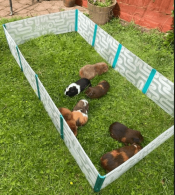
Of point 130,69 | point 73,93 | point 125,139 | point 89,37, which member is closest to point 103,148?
point 125,139

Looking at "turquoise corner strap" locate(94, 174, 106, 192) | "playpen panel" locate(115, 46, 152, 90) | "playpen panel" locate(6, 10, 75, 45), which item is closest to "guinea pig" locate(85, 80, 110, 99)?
"playpen panel" locate(115, 46, 152, 90)

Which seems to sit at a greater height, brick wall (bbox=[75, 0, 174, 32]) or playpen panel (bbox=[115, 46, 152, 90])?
brick wall (bbox=[75, 0, 174, 32])

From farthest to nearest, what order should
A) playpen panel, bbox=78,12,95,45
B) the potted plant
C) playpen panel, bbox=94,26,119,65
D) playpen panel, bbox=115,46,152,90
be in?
the potted plant
playpen panel, bbox=78,12,95,45
playpen panel, bbox=94,26,119,65
playpen panel, bbox=115,46,152,90

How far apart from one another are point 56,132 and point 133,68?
2555mm

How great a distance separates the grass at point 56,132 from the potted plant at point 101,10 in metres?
1.37

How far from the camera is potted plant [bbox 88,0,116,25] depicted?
651cm

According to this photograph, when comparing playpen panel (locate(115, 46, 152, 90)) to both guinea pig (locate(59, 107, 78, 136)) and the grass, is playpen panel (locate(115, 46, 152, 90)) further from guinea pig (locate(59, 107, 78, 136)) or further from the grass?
guinea pig (locate(59, 107, 78, 136))

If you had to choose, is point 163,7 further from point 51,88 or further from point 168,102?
point 51,88

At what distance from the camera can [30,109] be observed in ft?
13.8

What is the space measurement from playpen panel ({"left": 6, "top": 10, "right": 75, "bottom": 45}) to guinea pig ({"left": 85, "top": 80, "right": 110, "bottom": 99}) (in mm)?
2958

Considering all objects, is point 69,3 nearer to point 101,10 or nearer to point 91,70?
point 101,10

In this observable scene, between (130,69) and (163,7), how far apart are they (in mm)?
2909

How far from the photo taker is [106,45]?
5.34m

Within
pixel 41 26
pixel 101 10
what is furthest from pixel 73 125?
pixel 101 10
